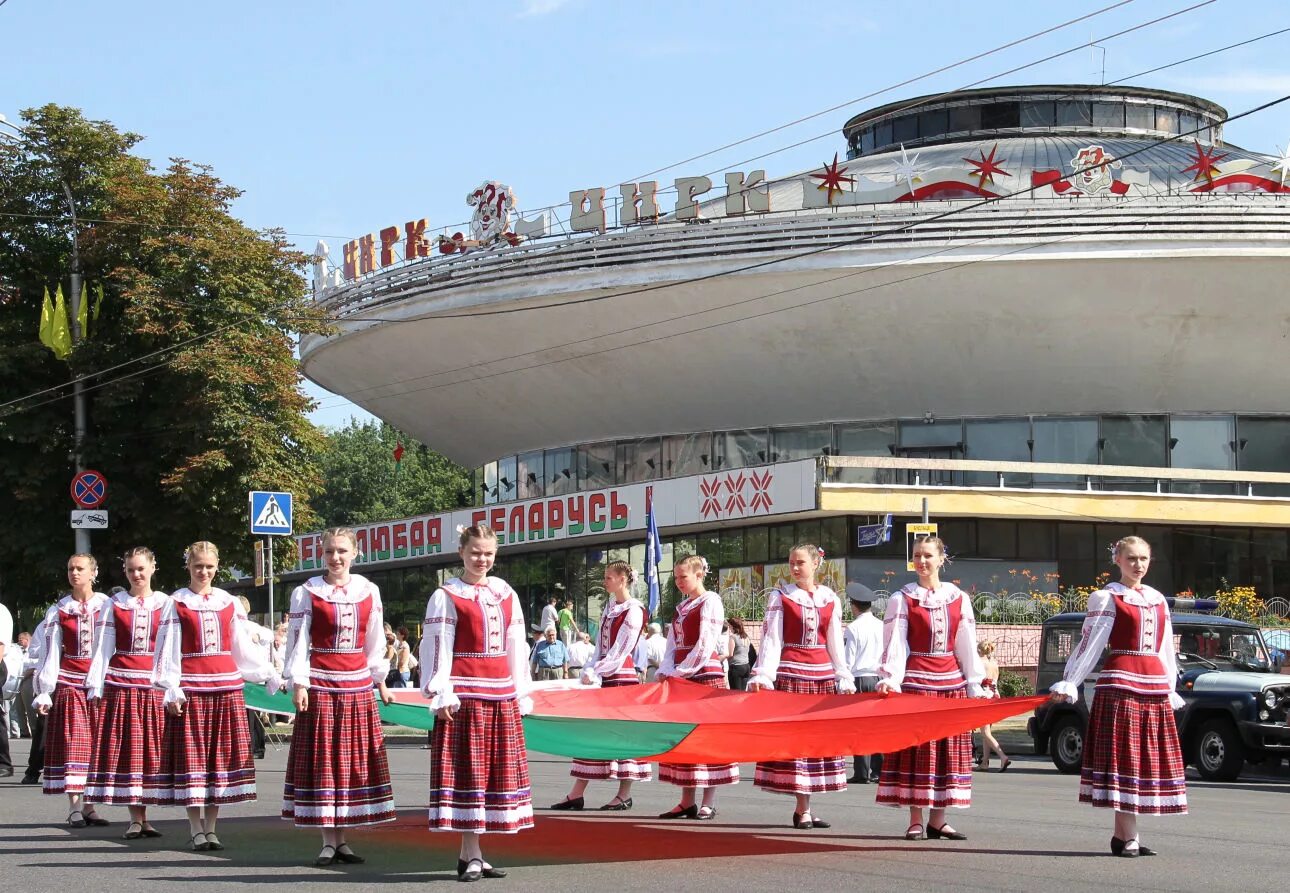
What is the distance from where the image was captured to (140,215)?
101 feet

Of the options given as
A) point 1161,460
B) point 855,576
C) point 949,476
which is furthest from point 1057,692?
point 1161,460

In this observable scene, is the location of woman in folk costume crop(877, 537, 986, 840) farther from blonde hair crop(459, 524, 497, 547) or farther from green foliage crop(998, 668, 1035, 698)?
green foliage crop(998, 668, 1035, 698)

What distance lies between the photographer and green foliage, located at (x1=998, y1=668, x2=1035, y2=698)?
31.1 metres

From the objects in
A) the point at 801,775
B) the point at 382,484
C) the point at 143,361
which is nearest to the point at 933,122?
the point at 143,361

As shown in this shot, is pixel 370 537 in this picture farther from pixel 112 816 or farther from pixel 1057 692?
pixel 1057 692

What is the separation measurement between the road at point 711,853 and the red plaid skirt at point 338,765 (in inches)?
13.1

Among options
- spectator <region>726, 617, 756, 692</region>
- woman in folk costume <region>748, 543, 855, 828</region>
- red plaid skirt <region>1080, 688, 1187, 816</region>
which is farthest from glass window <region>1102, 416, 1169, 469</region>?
red plaid skirt <region>1080, 688, 1187, 816</region>

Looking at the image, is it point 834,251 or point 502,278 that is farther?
point 502,278

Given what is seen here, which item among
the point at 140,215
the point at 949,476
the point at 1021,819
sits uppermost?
the point at 140,215

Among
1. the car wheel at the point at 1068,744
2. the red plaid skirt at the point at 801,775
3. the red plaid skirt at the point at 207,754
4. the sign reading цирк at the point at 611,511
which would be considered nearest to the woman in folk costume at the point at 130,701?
the red plaid skirt at the point at 207,754

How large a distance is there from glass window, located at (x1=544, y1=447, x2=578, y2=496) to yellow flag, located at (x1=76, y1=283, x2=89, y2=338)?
19755 mm

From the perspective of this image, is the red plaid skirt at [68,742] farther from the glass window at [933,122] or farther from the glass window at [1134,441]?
the glass window at [933,122]

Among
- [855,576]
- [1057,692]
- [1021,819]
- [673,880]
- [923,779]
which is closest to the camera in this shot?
[673,880]

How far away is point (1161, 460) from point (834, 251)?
9.84 m
